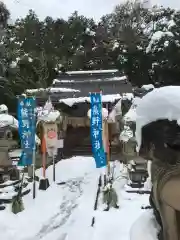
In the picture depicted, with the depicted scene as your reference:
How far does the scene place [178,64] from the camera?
22656 millimetres

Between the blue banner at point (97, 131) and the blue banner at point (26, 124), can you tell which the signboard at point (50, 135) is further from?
the blue banner at point (97, 131)

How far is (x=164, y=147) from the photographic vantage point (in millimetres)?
2008

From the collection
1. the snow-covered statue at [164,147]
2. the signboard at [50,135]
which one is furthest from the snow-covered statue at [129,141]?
the snow-covered statue at [164,147]

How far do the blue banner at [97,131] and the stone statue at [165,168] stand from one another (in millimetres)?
7837

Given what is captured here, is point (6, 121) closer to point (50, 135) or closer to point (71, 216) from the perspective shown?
point (50, 135)

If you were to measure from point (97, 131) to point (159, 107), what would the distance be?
26.8 ft

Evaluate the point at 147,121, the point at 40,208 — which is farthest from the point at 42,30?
the point at 147,121

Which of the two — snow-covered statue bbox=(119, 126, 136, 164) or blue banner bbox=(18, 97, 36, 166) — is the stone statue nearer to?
blue banner bbox=(18, 97, 36, 166)

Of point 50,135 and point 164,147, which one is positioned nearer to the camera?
point 164,147

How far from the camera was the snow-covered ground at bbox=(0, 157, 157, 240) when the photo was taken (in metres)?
6.84

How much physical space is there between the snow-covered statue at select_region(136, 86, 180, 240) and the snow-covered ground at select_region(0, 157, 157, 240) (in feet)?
13.1

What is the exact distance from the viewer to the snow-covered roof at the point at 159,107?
2029 millimetres

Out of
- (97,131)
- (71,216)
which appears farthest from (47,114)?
(71,216)

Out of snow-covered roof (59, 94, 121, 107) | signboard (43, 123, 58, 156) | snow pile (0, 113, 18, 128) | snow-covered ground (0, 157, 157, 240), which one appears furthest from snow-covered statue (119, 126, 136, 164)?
snow-covered roof (59, 94, 121, 107)
